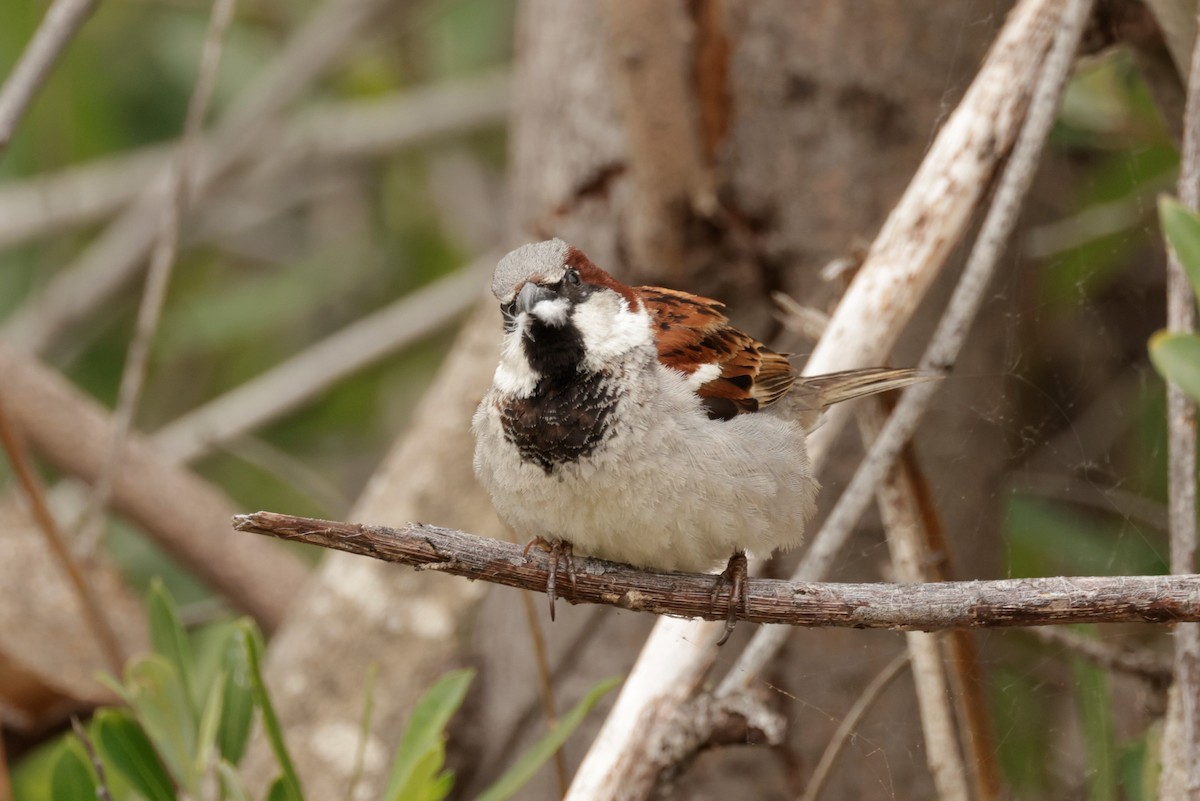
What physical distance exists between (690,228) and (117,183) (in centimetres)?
324

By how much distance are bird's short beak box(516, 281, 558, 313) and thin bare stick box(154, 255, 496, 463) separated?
2428 mm

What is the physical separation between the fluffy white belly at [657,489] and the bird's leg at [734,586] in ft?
0.08

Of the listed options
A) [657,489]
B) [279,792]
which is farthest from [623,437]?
[279,792]

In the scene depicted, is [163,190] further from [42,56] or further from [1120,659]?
[1120,659]

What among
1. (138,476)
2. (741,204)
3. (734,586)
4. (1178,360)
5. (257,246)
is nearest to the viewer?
(1178,360)

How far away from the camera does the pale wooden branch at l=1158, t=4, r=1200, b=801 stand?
2.24 m

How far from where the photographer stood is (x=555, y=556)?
218 centimetres

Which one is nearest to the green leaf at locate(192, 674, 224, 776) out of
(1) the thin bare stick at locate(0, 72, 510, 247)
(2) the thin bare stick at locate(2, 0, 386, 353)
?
(2) the thin bare stick at locate(2, 0, 386, 353)

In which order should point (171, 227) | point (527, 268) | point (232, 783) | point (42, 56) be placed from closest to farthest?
1. point (232, 783)
2. point (527, 268)
3. point (42, 56)
4. point (171, 227)

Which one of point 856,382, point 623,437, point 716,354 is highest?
point 856,382

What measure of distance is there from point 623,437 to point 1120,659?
3.83 feet

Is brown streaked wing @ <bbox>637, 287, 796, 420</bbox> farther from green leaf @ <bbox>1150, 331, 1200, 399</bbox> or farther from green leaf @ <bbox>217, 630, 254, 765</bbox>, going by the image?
green leaf @ <bbox>217, 630, 254, 765</bbox>

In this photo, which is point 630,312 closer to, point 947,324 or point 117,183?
point 947,324

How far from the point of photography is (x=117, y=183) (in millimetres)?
5512
